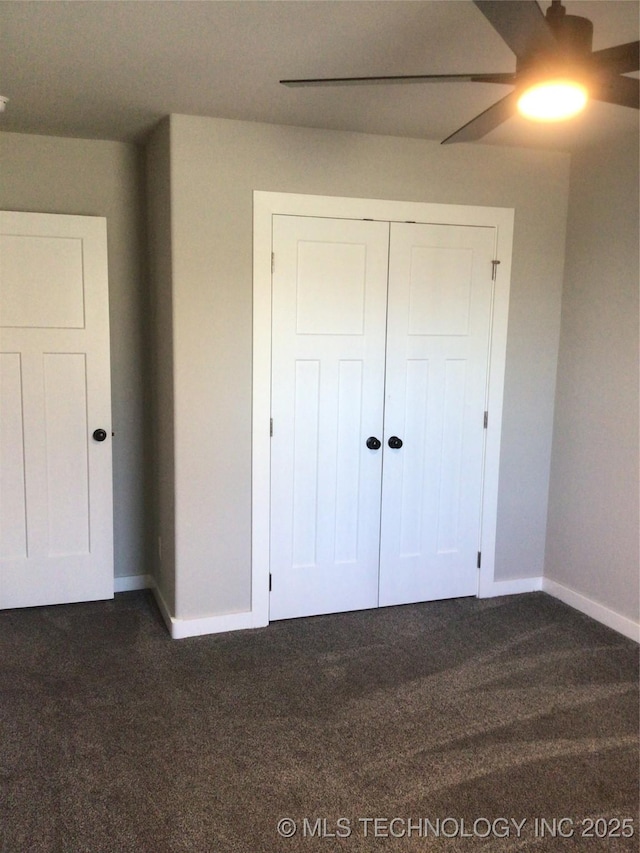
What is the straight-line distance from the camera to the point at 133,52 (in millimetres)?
2328

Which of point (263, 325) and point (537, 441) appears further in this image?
point (537, 441)

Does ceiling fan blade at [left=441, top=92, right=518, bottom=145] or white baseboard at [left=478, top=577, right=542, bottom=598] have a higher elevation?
ceiling fan blade at [left=441, top=92, right=518, bottom=145]

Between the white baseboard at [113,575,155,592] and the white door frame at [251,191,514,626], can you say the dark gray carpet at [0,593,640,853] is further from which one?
the white door frame at [251,191,514,626]

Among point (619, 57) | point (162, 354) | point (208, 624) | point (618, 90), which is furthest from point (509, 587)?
point (619, 57)

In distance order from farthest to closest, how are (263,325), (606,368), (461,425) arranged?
(461,425)
(606,368)
(263,325)

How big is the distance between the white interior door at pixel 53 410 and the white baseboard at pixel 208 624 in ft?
2.15

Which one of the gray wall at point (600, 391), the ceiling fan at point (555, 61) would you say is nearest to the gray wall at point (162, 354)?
the ceiling fan at point (555, 61)

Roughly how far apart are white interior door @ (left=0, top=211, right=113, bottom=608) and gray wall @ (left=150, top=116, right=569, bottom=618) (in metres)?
0.63

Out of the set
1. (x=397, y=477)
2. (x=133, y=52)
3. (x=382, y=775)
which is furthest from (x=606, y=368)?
Answer: (x=133, y=52)

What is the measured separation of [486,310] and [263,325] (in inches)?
49.1

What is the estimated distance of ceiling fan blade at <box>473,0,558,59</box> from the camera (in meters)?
1.42

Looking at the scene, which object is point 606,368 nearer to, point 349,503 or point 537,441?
point 537,441

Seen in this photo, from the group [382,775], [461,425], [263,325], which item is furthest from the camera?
[461,425]

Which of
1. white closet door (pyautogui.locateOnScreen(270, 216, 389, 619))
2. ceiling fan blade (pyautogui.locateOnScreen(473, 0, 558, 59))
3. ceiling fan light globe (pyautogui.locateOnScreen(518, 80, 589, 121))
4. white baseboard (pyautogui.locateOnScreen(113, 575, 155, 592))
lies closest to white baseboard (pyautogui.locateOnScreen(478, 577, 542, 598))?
white closet door (pyautogui.locateOnScreen(270, 216, 389, 619))
